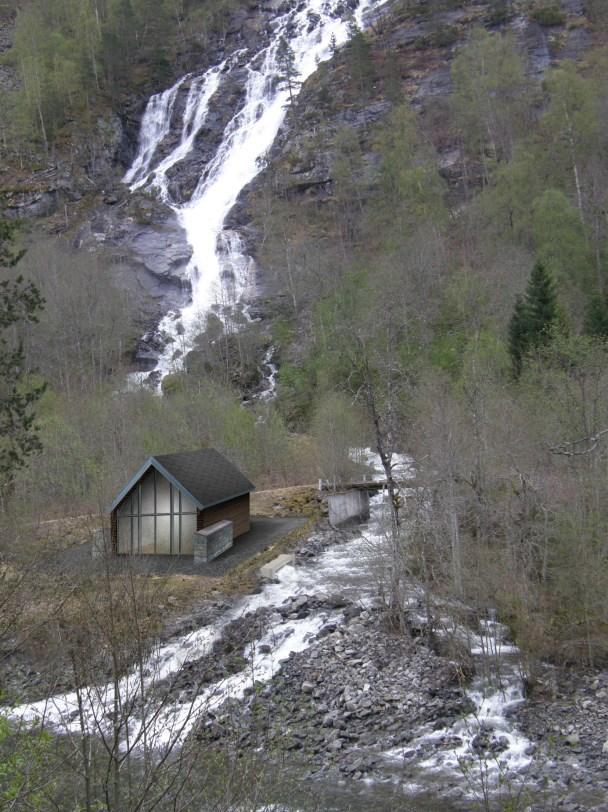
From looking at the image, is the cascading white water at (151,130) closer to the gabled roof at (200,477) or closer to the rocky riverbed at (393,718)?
the gabled roof at (200,477)

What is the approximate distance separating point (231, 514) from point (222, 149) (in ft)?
167

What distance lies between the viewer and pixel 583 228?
32875 mm

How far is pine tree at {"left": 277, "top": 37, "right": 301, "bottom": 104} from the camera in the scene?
63072 millimetres

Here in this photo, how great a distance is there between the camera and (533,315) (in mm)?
25828

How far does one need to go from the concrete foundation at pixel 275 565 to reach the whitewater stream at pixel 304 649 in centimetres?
22

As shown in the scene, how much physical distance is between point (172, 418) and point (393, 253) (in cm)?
1779

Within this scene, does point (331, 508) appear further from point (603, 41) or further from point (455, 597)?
point (603, 41)

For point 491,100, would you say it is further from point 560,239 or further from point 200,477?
point 200,477

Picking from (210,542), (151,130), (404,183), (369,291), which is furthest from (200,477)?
(151,130)

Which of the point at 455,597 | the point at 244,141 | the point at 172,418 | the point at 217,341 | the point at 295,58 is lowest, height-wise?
the point at 455,597

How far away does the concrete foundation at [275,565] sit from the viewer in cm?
1614

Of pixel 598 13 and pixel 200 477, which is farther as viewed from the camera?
pixel 598 13

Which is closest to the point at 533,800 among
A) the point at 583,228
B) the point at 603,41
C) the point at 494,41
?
the point at 583,228

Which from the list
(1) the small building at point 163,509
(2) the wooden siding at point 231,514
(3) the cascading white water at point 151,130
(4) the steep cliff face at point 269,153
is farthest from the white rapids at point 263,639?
(3) the cascading white water at point 151,130
